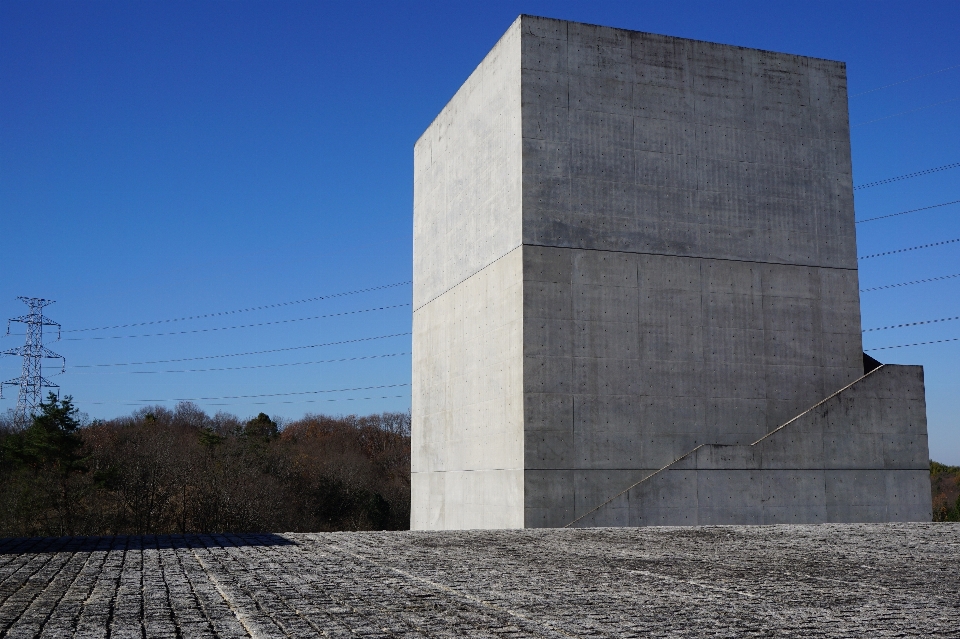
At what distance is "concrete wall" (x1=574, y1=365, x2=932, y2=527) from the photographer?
802 inches

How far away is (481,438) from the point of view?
918 inches

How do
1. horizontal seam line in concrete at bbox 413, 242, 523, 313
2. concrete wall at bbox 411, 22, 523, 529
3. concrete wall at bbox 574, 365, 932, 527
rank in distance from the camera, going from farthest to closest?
horizontal seam line in concrete at bbox 413, 242, 523, 313 → concrete wall at bbox 411, 22, 523, 529 → concrete wall at bbox 574, 365, 932, 527

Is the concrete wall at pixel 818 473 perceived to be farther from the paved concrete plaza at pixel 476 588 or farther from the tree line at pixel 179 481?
the tree line at pixel 179 481

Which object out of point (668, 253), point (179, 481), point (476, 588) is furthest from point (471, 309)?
point (179, 481)

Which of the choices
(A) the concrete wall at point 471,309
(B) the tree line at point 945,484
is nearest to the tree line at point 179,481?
(A) the concrete wall at point 471,309

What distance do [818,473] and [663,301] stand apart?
5.41 meters

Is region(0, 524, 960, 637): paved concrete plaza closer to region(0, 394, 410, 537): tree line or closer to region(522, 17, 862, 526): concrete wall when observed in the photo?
region(522, 17, 862, 526): concrete wall

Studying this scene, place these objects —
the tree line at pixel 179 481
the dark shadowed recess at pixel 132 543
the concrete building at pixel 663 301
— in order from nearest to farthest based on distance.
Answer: the dark shadowed recess at pixel 132 543 < the concrete building at pixel 663 301 < the tree line at pixel 179 481

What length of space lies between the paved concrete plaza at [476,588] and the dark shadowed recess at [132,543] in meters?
0.04

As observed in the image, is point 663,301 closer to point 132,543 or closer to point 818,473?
point 818,473

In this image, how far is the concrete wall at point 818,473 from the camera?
2036cm

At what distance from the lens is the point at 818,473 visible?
21.8 m

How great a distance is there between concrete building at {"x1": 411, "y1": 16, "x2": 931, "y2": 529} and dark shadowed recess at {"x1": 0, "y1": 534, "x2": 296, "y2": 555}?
8427mm

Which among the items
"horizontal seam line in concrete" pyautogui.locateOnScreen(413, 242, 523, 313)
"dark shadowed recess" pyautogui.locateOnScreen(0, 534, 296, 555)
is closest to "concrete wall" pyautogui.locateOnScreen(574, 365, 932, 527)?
"horizontal seam line in concrete" pyautogui.locateOnScreen(413, 242, 523, 313)
